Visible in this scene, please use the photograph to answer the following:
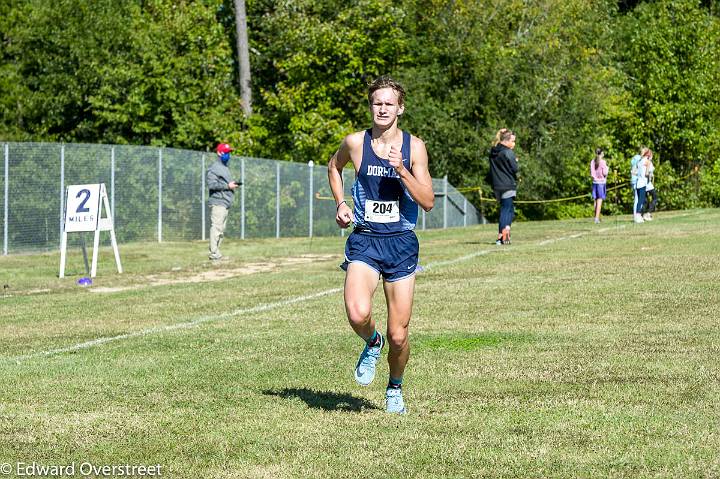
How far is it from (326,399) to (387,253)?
1.22 metres

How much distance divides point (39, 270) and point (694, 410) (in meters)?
16.7

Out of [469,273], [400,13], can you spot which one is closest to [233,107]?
[400,13]

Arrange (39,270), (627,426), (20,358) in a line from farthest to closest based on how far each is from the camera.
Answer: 1. (39,270)
2. (20,358)
3. (627,426)

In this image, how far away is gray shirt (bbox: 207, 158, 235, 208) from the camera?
2284cm

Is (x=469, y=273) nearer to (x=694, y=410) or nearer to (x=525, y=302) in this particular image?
(x=525, y=302)

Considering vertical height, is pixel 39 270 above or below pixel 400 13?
below

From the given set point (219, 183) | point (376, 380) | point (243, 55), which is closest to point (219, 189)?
point (219, 183)

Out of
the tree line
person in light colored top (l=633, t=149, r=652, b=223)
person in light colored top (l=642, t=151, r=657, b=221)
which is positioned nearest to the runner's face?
person in light colored top (l=633, t=149, r=652, b=223)

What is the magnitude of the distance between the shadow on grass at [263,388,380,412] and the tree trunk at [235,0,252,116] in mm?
41234

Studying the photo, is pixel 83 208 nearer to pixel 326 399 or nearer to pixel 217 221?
pixel 217 221

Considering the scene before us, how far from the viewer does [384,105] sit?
7.43 metres

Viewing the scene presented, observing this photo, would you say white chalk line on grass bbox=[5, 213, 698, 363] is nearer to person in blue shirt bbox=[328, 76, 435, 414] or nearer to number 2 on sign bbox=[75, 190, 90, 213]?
person in blue shirt bbox=[328, 76, 435, 414]

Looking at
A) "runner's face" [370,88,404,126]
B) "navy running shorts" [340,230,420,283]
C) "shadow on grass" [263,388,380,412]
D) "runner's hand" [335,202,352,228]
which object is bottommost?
"shadow on grass" [263,388,380,412]

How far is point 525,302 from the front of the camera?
13930mm
